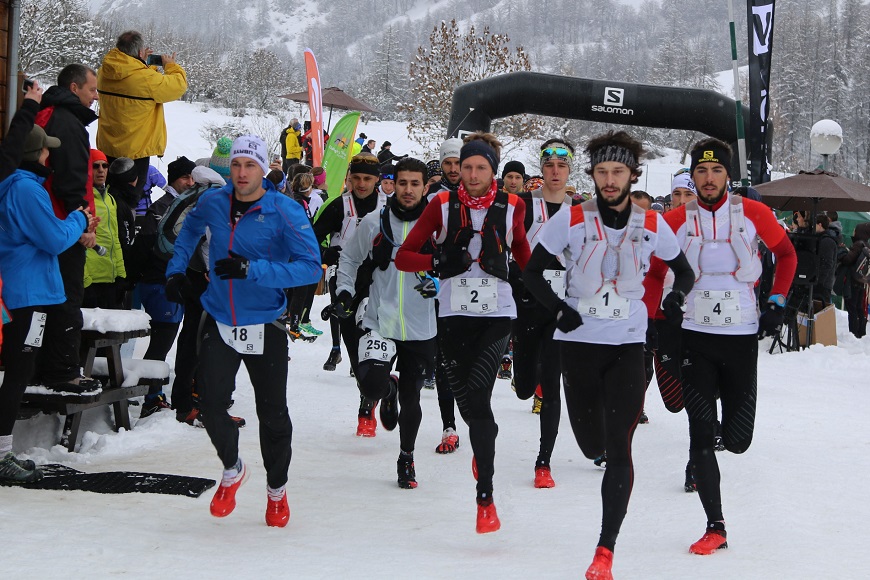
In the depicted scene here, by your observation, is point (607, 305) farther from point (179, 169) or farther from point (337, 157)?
point (337, 157)

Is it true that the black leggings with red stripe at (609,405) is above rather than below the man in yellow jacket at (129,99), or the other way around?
below

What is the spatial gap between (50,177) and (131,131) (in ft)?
8.20

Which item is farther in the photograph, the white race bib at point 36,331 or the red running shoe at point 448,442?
the red running shoe at point 448,442

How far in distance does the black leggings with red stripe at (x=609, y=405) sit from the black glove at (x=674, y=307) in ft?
0.76

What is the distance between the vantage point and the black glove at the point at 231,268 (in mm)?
4410

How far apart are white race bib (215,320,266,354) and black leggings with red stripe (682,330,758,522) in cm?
227

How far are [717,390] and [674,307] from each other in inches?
30.3

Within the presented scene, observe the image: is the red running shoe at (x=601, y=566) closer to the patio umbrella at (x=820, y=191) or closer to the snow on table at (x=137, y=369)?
the snow on table at (x=137, y=369)

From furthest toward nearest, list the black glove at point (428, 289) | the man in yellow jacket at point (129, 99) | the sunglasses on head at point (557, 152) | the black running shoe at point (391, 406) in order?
Result: the man in yellow jacket at point (129, 99)
the sunglasses on head at point (557, 152)
the black running shoe at point (391, 406)
the black glove at point (428, 289)

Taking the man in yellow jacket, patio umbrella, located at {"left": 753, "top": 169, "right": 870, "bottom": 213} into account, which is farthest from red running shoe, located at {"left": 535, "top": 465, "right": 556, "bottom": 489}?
patio umbrella, located at {"left": 753, "top": 169, "right": 870, "bottom": 213}

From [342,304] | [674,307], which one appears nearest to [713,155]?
[674,307]

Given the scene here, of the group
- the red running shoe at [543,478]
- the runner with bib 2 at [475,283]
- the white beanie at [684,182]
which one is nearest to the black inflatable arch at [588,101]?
the white beanie at [684,182]

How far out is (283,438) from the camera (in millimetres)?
4832

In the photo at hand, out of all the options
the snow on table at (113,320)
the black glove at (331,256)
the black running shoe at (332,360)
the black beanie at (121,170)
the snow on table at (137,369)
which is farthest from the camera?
the black running shoe at (332,360)
